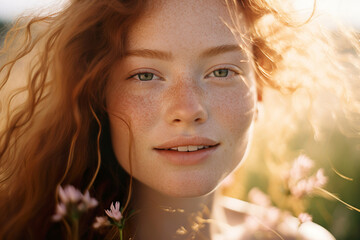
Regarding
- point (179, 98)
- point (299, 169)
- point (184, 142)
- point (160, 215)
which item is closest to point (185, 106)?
point (179, 98)

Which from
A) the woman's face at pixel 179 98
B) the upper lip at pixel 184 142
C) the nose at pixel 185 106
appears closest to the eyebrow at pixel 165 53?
the woman's face at pixel 179 98

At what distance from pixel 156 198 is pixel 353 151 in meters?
1.71

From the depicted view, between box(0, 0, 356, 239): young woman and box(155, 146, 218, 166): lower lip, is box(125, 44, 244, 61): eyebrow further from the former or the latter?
box(155, 146, 218, 166): lower lip

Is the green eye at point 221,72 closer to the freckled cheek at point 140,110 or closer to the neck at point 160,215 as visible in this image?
the freckled cheek at point 140,110

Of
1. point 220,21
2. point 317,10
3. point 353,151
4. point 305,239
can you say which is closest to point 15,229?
point 220,21

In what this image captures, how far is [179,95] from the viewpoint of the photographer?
4.38ft

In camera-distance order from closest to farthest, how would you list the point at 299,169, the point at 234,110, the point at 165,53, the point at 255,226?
the point at 299,169 < the point at 165,53 < the point at 234,110 < the point at 255,226

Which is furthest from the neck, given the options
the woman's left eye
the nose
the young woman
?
the woman's left eye

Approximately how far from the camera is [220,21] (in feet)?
4.57

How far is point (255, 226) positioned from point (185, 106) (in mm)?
1018

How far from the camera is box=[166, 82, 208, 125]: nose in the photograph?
1.31 meters

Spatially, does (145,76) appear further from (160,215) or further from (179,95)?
(160,215)

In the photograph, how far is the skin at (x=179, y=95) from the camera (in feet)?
4.38

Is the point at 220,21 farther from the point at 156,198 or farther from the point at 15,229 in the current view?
the point at 15,229
